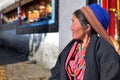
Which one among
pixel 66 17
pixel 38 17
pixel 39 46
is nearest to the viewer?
pixel 66 17

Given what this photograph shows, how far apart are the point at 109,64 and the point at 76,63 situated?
36cm

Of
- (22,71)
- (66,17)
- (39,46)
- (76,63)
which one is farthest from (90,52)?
(39,46)

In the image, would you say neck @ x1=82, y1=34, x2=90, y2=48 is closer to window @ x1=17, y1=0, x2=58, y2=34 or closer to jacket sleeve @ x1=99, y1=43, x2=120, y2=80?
jacket sleeve @ x1=99, y1=43, x2=120, y2=80

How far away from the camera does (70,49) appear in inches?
121

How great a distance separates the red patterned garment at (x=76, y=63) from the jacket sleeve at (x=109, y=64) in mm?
202

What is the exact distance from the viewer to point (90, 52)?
9.05 ft

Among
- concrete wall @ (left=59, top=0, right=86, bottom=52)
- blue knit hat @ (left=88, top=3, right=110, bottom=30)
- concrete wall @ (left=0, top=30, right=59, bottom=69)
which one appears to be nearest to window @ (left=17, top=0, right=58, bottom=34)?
concrete wall @ (left=0, top=30, right=59, bottom=69)

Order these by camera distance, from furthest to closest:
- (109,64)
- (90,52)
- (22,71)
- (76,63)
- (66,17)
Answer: (22,71) < (66,17) < (76,63) < (90,52) < (109,64)

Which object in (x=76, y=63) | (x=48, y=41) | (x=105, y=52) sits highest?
(x=105, y=52)

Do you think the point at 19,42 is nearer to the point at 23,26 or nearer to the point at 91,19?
the point at 23,26

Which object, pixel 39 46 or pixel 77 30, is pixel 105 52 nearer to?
pixel 77 30

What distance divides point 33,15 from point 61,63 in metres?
9.41

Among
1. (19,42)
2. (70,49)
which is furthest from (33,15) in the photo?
(70,49)

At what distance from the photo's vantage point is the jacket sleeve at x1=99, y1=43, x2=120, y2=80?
8.68 feet
